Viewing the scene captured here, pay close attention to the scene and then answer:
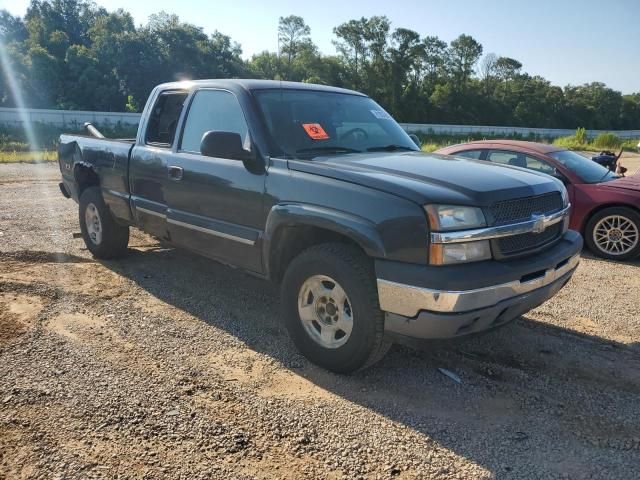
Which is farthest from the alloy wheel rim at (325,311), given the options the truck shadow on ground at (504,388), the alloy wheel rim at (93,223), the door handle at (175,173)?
the alloy wheel rim at (93,223)

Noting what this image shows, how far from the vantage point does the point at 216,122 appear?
4.52 m

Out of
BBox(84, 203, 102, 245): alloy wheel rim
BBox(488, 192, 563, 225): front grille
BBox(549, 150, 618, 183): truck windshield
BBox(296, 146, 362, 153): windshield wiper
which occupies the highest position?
BBox(296, 146, 362, 153): windshield wiper

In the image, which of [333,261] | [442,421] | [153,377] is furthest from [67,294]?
[442,421]

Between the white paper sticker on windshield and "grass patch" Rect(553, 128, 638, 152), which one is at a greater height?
the white paper sticker on windshield

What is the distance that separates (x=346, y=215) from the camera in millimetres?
3332

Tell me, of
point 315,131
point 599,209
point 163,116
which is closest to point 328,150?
point 315,131

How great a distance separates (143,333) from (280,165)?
1.72 m

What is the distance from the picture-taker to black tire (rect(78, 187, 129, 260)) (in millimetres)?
5988

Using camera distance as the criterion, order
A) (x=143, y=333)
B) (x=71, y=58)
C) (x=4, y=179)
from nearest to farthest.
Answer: (x=143, y=333) → (x=4, y=179) → (x=71, y=58)

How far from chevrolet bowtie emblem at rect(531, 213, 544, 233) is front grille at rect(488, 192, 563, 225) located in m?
0.03

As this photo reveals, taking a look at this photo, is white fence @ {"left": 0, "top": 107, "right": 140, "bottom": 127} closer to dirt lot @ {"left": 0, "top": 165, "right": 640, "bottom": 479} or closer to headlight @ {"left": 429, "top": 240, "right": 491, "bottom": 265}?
dirt lot @ {"left": 0, "top": 165, "right": 640, "bottom": 479}

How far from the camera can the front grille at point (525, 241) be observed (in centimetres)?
328

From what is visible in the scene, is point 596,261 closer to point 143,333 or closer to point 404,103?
point 143,333

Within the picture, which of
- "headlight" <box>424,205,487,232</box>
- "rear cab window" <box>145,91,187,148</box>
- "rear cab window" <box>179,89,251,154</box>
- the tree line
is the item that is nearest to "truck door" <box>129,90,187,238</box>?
"rear cab window" <box>145,91,187,148</box>
